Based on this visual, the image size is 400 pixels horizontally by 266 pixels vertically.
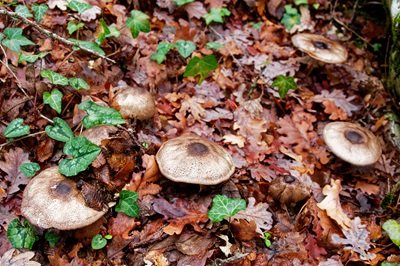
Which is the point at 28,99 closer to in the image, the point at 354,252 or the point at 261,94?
the point at 261,94

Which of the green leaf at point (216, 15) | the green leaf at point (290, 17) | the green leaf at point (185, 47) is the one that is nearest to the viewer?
the green leaf at point (185, 47)

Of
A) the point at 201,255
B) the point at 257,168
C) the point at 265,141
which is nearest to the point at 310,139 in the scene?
the point at 265,141

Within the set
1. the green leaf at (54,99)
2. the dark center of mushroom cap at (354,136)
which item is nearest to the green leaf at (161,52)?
the green leaf at (54,99)

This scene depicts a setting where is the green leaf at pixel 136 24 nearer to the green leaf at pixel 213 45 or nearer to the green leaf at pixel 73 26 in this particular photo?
the green leaf at pixel 73 26

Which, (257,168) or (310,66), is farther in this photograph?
(310,66)

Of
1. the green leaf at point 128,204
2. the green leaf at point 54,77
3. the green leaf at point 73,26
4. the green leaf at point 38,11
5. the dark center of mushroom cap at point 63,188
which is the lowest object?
the green leaf at point 128,204

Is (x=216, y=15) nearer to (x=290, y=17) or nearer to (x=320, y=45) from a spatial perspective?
(x=290, y=17)

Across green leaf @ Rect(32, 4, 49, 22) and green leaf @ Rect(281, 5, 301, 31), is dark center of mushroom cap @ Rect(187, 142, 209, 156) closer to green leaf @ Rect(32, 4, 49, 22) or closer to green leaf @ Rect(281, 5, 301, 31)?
green leaf @ Rect(32, 4, 49, 22)

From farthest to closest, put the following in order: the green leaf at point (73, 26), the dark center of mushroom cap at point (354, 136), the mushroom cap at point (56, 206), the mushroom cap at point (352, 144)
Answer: the green leaf at point (73, 26), the dark center of mushroom cap at point (354, 136), the mushroom cap at point (352, 144), the mushroom cap at point (56, 206)
